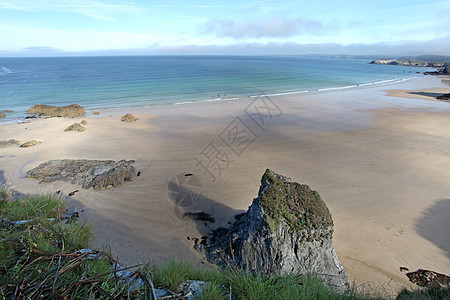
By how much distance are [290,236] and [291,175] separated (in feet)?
17.4

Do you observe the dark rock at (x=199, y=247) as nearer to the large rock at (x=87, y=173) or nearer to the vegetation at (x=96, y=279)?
the vegetation at (x=96, y=279)

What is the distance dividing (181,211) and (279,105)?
1817 cm

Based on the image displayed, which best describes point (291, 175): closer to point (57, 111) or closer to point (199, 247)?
point (199, 247)

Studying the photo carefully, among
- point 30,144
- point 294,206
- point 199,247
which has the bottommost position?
point 199,247

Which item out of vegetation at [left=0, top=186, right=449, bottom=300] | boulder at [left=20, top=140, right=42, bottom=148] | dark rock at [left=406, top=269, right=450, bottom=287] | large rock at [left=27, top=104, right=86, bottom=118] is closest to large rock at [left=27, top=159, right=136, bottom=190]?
boulder at [left=20, top=140, right=42, bottom=148]

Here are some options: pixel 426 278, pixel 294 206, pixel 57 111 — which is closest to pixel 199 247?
pixel 294 206

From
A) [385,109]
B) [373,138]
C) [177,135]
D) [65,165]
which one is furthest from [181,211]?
[385,109]

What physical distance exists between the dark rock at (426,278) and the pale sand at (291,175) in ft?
0.61

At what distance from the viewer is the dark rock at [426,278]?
498 centimetres

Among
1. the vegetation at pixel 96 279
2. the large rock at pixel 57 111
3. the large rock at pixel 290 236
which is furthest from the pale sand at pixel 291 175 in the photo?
the vegetation at pixel 96 279

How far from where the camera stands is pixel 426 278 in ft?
16.8

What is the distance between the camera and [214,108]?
22.2m

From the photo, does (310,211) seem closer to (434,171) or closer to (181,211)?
(181,211)

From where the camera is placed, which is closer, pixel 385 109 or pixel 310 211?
pixel 310 211
